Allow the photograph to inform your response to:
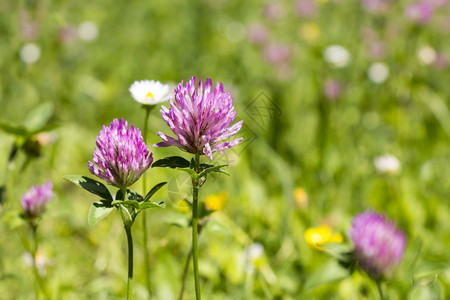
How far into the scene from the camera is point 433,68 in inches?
98.6

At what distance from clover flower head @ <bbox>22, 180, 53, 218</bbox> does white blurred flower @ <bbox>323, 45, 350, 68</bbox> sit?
1633mm

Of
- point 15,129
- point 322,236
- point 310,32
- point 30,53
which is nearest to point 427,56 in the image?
point 310,32

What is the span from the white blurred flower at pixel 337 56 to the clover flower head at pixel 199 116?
1.76 m

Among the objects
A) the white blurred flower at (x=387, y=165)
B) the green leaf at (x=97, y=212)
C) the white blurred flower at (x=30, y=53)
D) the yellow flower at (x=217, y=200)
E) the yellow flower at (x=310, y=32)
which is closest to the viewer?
the green leaf at (x=97, y=212)

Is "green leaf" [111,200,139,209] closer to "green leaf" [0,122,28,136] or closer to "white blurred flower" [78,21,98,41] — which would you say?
"green leaf" [0,122,28,136]

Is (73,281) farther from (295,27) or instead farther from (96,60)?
(295,27)

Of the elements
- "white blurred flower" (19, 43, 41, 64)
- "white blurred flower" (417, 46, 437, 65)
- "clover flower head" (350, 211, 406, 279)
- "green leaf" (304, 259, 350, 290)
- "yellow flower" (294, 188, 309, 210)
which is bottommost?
"green leaf" (304, 259, 350, 290)

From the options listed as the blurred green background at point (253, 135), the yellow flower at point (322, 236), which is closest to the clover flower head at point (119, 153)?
the blurred green background at point (253, 135)

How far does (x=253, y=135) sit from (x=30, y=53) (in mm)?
1620

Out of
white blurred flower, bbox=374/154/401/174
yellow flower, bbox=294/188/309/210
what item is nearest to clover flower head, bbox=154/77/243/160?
yellow flower, bbox=294/188/309/210

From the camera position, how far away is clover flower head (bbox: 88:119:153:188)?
0.70 meters

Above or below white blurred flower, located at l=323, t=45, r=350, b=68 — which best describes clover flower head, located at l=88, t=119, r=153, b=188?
below

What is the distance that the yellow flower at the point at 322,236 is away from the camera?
56.7 inches

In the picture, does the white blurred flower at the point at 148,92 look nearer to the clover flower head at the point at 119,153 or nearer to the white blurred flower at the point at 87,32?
the clover flower head at the point at 119,153
